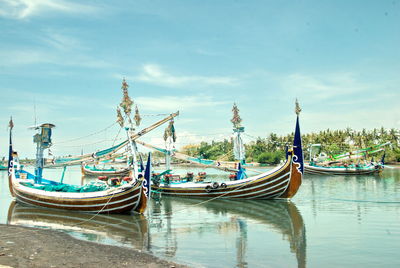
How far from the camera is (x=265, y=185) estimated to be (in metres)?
26.2

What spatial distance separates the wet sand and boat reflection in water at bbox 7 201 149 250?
4.38 ft

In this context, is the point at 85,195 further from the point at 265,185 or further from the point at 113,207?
the point at 265,185

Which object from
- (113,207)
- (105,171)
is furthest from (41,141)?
(105,171)

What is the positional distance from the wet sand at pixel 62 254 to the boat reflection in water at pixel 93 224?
134cm

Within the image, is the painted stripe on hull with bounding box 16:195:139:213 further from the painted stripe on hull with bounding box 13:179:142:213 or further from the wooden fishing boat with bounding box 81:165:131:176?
the wooden fishing boat with bounding box 81:165:131:176

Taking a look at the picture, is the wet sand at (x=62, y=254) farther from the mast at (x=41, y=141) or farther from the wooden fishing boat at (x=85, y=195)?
the mast at (x=41, y=141)

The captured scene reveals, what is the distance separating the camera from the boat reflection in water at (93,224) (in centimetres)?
1495

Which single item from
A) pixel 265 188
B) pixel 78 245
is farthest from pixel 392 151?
pixel 78 245

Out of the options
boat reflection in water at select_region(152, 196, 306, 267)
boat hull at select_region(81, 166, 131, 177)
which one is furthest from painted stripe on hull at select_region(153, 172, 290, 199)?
boat hull at select_region(81, 166, 131, 177)

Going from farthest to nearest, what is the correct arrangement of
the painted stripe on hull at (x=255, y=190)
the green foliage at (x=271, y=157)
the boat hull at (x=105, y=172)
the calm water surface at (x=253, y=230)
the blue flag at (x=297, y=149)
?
the green foliage at (x=271, y=157) < the boat hull at (x=105, y=172) < the painted stripe on hull at (x=255, y=190) < the blue flag at (x=297, y=149) < the calm water surface at (x=253, y=230)

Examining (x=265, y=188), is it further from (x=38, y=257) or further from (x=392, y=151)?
(x=392, y=151)

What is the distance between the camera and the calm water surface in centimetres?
1213

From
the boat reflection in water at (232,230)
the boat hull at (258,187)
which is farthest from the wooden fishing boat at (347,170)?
the boat reflection in water at (232,230)

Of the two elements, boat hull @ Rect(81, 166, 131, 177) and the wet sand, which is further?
boat hull @ Rect(81, 166, 131, 177)
